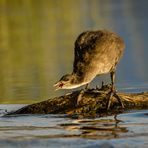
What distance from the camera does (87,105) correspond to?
15250mm

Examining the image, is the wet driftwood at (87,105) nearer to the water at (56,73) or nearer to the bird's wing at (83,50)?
the water at (56,73)

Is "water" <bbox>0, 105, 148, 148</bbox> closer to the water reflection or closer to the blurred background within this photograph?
the water reflection

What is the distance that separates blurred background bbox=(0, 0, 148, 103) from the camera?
Result: 2069cm

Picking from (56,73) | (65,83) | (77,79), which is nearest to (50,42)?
(56,73)

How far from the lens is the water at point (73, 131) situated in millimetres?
12227

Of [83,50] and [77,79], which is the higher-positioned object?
[83,50]

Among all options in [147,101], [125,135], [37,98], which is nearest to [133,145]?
[125,135]

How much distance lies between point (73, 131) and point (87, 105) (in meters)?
1.86

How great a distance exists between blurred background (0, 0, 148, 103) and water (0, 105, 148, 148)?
346 centimetres

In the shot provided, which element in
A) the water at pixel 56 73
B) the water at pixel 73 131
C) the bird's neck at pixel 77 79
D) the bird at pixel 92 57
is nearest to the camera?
the water at pixel 73 131

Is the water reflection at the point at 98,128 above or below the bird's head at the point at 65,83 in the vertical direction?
below

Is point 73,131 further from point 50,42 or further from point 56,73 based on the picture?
point 50,42

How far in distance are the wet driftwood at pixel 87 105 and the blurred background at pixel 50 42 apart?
8.29ft

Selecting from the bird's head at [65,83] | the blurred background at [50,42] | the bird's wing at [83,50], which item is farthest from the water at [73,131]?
the blurred background at [50,42]
